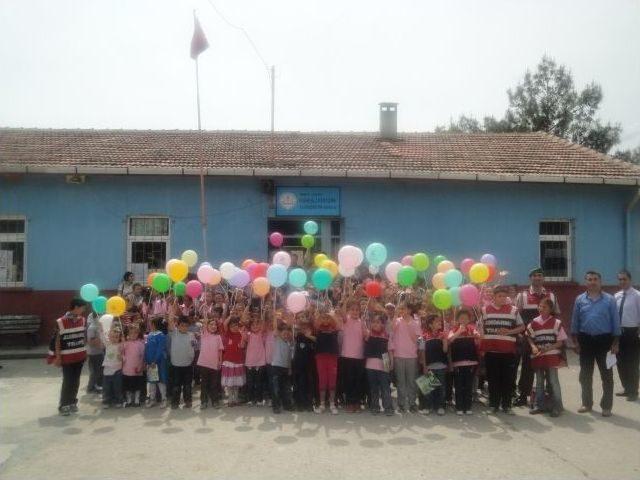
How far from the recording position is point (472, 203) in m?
12.1

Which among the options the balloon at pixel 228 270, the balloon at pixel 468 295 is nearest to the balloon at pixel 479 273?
the balloon at pixel 468 295

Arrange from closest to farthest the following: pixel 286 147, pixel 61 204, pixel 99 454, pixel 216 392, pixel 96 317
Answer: pixel 99 454, pixel 216 392, pixel 96 317, pixel 61 204, pixel 286 147

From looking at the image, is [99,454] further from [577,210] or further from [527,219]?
[577,210]

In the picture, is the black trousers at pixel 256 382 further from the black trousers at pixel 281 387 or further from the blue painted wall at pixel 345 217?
the blue painted wall at pixel 345 217

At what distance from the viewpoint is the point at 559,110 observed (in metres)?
28.8

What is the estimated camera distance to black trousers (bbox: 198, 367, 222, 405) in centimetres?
689

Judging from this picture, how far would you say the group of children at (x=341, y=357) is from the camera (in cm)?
664

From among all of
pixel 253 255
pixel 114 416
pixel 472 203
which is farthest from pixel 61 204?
pixel 472 203

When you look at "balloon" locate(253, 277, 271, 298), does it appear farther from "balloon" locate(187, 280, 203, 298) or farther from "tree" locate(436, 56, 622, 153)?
"tree" locate(436, 56, 622, 153)

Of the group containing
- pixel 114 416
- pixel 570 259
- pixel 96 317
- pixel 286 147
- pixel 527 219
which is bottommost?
pixel 114 416

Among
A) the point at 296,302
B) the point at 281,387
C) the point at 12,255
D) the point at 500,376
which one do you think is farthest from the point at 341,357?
the point at 12,255

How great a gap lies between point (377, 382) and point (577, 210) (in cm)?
794

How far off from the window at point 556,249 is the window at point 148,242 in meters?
8.33

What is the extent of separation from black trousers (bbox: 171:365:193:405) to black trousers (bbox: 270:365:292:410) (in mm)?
1096
